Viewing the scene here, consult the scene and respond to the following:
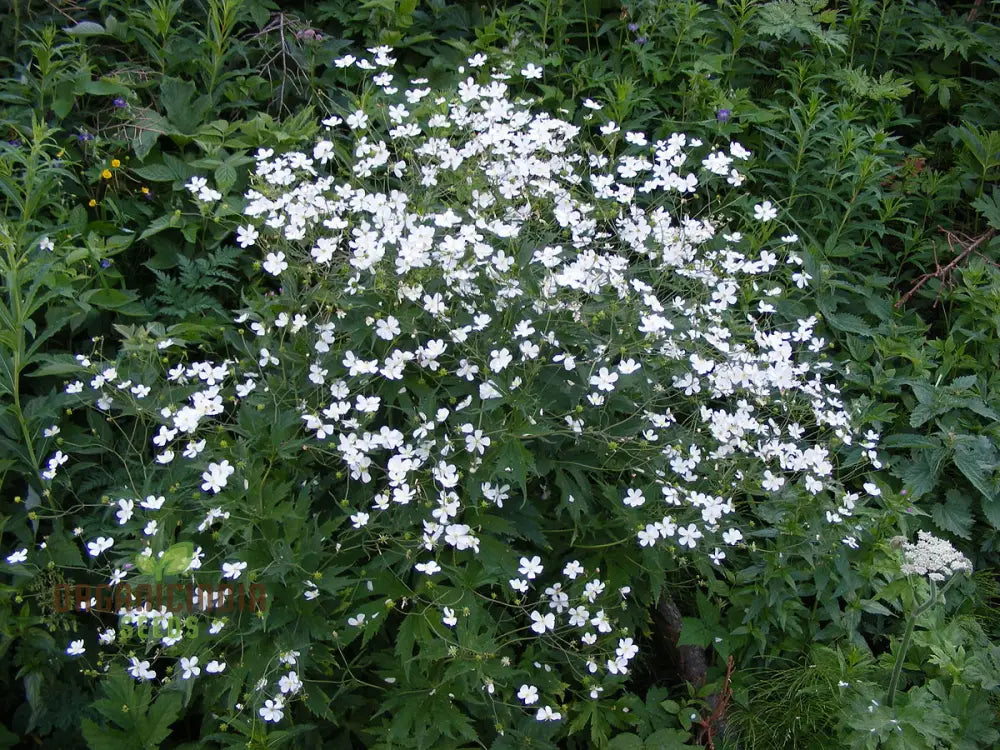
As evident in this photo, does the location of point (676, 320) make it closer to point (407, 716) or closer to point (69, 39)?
point (407, 716)

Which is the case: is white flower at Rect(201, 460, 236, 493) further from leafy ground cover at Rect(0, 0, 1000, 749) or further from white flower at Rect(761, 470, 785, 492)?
white flower at Rect(761, 470, 785, 492)

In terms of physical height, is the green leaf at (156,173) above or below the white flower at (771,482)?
above

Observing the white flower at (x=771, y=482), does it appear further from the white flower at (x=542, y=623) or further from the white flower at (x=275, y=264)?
the white flower at (x=275, y=264)

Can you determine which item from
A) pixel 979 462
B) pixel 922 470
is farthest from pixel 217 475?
pixel 979 462

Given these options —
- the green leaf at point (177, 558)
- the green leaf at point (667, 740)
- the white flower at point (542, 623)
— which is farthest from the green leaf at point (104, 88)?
the green leaf at point (667, 740)

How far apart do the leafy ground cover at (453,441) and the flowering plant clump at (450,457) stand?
0.02 meters

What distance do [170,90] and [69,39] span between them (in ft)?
1.78

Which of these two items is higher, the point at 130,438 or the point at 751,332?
the point at 751,332

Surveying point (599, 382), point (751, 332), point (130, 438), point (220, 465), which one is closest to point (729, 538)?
point (599, 382)

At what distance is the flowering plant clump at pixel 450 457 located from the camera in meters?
2.37

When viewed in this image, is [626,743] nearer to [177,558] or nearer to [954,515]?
[177,558]

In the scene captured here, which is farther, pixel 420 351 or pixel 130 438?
pixel 130 438

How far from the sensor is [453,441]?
247 centimetres

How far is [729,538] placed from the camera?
8.43 feet
